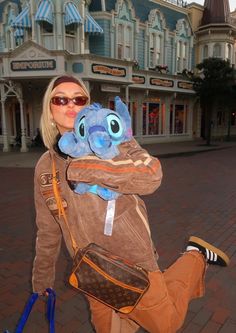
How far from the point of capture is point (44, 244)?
71.7 inches

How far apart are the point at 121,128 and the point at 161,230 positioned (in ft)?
12.8

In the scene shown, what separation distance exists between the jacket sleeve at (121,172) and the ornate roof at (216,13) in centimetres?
2603

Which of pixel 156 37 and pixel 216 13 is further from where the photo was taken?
pixel 216 13

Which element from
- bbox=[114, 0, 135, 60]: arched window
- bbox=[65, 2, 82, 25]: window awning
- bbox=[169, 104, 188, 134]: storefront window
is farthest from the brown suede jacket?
bbox=[169, 104, 188, 134]: storefront window

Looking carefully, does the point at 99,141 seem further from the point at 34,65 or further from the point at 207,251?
the point at 34,65

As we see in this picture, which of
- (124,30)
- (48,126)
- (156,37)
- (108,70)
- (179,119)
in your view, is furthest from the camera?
(179,119)

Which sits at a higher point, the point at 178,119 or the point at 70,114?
the point at 70,114

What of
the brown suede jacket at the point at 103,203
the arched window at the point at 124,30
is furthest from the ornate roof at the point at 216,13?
the brown suede jacket at the point at 103,203

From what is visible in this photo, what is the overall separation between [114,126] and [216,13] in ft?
87.9

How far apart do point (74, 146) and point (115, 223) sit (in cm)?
41

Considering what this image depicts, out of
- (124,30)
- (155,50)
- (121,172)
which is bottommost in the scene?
(121,172)

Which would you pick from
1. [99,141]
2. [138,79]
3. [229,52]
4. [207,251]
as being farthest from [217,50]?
[99,141]

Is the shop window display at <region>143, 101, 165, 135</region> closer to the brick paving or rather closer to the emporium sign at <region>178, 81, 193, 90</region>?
the emporium sign at <region>178, 81, 193, 90</region>

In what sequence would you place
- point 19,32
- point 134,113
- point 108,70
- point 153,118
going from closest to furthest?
point 108,70 < point 19,32 < point 134,113 < point 153,118
